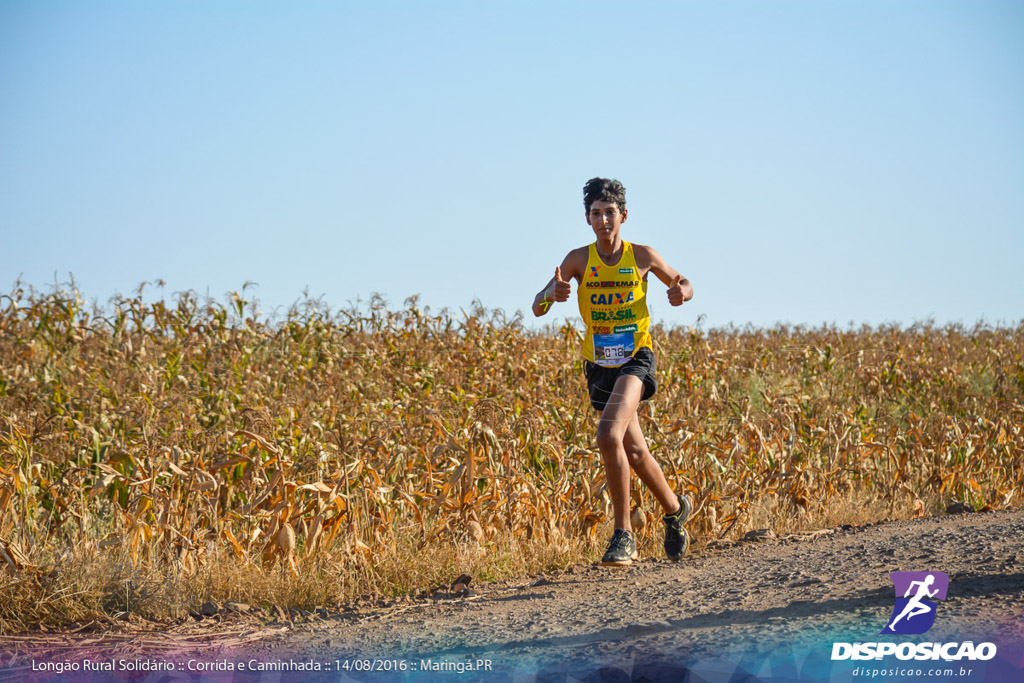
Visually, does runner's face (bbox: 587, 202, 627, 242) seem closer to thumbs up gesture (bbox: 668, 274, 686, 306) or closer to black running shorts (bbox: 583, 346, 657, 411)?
thumbs up gesture (bbox: 668, 274, 686, 306)

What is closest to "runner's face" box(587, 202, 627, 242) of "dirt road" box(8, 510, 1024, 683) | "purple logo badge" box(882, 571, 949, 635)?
"dirt road" box(8, 510, 1024, 683)

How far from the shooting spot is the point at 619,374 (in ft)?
17.7

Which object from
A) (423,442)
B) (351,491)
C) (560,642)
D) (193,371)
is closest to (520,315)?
(193,371)

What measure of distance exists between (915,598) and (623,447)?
6.15 feet

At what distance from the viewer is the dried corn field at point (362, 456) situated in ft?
16.6

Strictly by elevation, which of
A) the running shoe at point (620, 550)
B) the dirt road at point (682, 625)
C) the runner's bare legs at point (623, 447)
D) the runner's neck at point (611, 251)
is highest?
the runner's neck at point (611, 251)

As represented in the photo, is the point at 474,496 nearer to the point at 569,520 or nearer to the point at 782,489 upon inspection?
the point at 569,520

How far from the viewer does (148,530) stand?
502 cm

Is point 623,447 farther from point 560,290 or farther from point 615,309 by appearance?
point 560,290

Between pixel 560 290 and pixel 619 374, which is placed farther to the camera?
pixel 619 374

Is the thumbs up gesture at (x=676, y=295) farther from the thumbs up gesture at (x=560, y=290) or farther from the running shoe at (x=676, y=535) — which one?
the running shoe at (x=676, y=535)

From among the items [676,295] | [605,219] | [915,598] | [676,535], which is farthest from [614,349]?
[915,598]

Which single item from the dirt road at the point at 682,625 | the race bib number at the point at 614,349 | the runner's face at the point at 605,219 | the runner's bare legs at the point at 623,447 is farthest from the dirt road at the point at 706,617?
the runner's face at the point at 605,219

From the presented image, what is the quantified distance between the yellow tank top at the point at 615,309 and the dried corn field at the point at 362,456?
94 centimetres
